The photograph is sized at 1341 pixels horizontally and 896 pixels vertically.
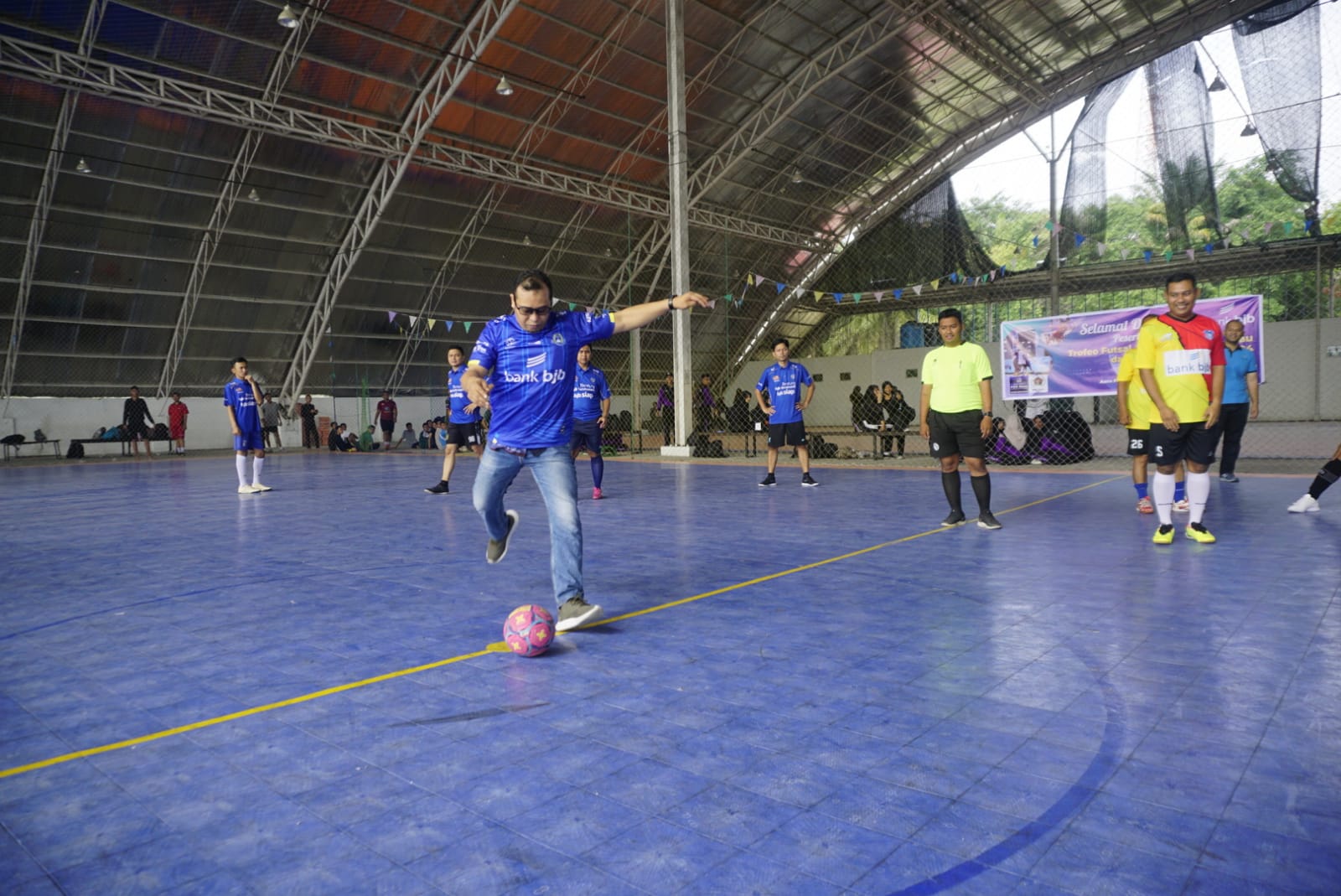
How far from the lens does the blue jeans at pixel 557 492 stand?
377 cm

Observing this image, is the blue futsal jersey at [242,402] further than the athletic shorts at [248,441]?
No

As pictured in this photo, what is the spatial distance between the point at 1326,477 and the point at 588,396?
21.5 feet

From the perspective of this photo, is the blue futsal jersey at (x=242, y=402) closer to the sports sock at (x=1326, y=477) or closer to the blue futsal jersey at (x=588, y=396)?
the blue futsal jersey at (x=588, y=396)

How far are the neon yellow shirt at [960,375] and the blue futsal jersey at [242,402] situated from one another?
8.29 meters

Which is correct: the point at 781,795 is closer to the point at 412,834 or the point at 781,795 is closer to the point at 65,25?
the point at 412,834

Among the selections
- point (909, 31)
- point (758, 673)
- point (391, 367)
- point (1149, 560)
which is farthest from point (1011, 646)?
point (391, 367)

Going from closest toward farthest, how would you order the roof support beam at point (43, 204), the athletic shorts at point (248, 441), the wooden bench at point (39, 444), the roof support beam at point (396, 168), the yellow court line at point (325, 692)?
the yellow court line at point (325, 692), the athletic shorts at point (248, 441), the roof support beam at point (43, 204), the roof support beam at point (396, 168), the wooden bench at point (39, 444)

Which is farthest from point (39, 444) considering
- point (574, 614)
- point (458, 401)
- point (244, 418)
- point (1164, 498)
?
point (1164, 498)

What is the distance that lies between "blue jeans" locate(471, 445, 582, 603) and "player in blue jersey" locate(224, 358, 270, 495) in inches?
297

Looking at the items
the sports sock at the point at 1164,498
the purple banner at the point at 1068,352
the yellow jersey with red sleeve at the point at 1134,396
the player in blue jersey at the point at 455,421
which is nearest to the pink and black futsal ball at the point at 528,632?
the sports sock at the point at 1164,498

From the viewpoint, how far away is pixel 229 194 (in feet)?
71.6

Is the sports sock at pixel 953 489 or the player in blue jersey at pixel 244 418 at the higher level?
the player in blue jersey at pixel 244 418

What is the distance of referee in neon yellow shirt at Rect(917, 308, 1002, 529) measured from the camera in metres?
6.56

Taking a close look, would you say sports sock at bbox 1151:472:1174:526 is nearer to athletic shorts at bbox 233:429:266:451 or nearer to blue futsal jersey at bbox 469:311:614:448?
blue futsal jersey at bbox 469:311:614:448
